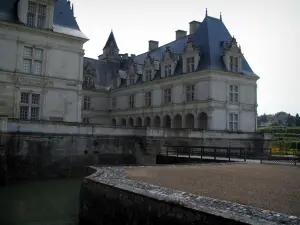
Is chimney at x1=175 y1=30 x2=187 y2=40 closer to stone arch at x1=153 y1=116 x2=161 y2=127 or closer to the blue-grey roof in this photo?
the blue-grey roof

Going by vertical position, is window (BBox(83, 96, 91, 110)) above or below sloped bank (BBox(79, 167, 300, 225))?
above

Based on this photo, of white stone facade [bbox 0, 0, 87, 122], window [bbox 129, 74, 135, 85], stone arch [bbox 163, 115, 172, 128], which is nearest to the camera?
white stone facade [bbox 0, 0, 87, 122]

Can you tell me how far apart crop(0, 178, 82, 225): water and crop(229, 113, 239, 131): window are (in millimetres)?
20175

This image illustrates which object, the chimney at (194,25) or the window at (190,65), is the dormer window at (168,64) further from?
the chimney at (194,25)

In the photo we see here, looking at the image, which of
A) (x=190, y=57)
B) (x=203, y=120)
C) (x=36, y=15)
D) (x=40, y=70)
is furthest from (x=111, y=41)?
(x=40, y=70)

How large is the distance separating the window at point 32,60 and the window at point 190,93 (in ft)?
52.7

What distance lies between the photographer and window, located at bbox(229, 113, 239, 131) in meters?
34.9

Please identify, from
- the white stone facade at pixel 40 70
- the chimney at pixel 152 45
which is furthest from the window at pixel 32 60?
the chimney at pixel 152 45

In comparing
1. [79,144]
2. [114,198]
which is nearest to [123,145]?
[79,144]

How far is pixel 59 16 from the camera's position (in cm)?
2919

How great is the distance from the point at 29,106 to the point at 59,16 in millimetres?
8754

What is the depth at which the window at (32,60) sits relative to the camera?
26375 millimetres

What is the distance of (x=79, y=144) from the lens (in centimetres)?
2277

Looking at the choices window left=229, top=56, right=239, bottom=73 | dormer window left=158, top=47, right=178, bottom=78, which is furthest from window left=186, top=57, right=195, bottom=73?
window left=229, top=56, right=239, bottom=73
